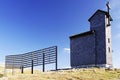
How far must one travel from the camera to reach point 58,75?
59.5 ft

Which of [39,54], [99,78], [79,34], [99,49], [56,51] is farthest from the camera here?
[79,34]

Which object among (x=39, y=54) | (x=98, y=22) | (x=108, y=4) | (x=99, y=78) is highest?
(x=108, y=4)

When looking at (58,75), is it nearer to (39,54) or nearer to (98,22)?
(39,54)

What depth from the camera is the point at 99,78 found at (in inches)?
691

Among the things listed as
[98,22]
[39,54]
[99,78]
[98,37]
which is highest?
[98,22]

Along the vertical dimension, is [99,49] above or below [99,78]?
above

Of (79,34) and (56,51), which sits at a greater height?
(79,34)

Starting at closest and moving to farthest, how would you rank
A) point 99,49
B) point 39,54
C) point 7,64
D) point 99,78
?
point 99,78
point 39,54
point 7,64
point 99,49

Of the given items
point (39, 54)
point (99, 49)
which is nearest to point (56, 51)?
point (39, 54)

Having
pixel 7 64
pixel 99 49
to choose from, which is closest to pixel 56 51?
pixel 7 64

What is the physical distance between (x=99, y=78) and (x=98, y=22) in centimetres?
2534

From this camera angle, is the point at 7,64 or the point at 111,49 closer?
the point at 7,64

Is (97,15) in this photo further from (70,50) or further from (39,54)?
(39,54)

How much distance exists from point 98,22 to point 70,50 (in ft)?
26.4
